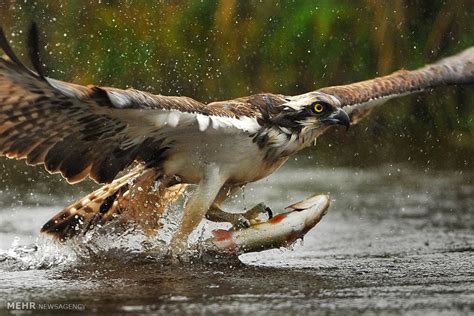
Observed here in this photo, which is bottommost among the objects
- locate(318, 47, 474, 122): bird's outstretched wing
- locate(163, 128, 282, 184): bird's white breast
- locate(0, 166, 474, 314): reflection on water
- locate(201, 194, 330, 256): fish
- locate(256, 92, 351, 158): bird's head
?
locate(0, 166, 474, 314): reflection on water

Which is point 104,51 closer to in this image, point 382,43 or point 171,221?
point 382,43

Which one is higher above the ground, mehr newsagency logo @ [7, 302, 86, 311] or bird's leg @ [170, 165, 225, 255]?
bird's leg @ [170, 165, 225, 255]

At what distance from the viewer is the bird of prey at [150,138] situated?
7.48 m

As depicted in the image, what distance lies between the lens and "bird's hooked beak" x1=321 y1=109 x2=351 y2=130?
331 inches

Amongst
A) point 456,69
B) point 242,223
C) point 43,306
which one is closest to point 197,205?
point 242,223

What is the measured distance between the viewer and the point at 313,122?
8391 mm

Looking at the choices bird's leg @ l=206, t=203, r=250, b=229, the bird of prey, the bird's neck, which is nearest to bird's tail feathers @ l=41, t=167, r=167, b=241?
the bird of prey

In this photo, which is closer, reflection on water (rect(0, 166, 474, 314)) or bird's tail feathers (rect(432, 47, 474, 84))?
reflection on water (rect(0, 166, 474, 314))

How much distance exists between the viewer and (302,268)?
847 centimetres

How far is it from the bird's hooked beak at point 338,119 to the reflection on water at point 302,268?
3.31 ft

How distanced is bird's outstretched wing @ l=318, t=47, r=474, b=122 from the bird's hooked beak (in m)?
0.47

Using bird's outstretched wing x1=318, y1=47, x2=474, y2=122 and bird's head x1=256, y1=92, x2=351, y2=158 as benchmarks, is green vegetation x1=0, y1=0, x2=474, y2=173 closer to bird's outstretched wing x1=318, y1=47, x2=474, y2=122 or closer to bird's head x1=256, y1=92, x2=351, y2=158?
bird's outstretched wing x1=318, y1=47, x2=474, y2=122

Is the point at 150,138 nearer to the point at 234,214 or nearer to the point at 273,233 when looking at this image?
the point at 234,214

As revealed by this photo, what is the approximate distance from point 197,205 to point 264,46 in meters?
6.43
